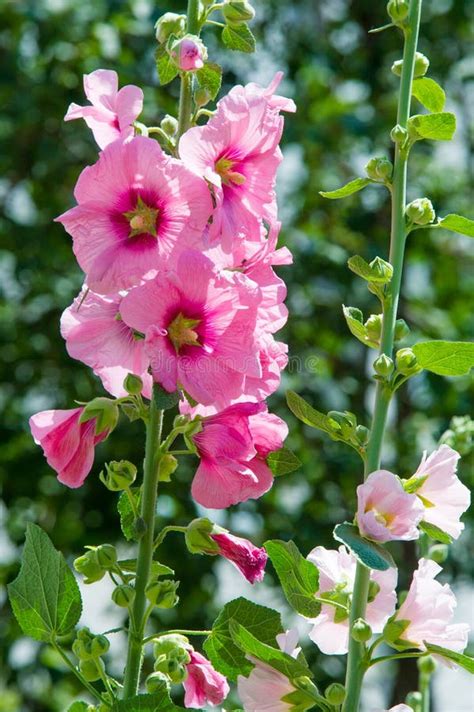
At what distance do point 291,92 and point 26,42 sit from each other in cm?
65

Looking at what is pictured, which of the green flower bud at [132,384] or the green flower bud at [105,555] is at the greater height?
the green flower bud at [132,384]

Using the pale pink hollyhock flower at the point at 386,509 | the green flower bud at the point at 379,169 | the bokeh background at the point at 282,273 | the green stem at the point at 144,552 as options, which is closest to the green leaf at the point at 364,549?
the pale pink hollyhock flower at the point at 386,509

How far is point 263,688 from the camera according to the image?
71 centimetres

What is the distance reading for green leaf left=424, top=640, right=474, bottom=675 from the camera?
2.18ft

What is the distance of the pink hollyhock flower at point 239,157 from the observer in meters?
0.68

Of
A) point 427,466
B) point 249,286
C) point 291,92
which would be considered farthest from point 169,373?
point 291,92

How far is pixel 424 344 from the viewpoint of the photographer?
71 centimetres

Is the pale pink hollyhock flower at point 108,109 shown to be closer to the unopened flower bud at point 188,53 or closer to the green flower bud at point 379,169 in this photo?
the unopened flower bud at point 188,53

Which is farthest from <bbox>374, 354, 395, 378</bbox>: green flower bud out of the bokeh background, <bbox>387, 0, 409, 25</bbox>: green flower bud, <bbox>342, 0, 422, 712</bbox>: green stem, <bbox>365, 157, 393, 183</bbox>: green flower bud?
the bokeh background

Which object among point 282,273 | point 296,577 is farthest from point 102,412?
point 282,273

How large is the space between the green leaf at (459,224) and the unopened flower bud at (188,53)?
179 mm

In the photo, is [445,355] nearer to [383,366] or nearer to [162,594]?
[383,366]

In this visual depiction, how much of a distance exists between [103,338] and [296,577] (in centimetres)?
18

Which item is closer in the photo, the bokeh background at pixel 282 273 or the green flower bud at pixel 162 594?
the green flower bud at pixel 162 594
